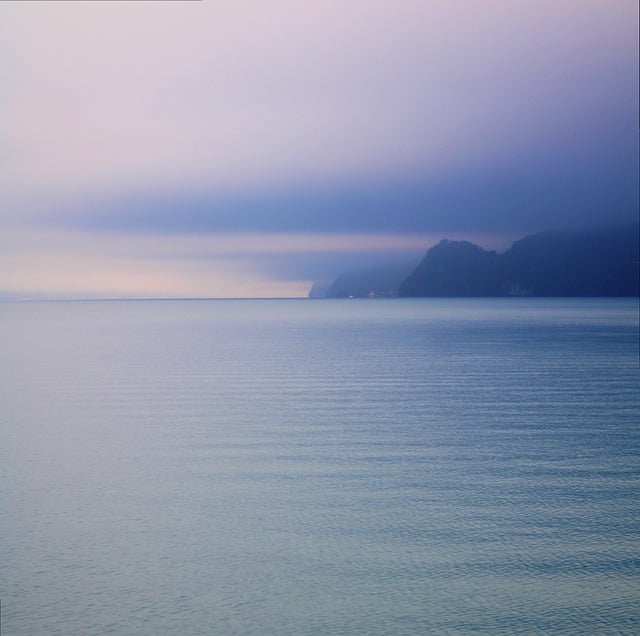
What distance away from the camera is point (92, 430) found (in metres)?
23.6

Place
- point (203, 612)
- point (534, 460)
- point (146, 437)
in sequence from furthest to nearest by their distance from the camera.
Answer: point (146, 437) → point (534, 460) → point (203, 612)

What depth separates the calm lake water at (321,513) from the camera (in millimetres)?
10094

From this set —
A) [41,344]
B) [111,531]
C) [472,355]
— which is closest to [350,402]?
[111,531]

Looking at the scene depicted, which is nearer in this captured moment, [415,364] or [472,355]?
[415,364]

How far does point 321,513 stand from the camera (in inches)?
560

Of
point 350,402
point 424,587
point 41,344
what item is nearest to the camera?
point 424,587

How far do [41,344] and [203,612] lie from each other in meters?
63.8

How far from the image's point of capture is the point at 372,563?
11.7m

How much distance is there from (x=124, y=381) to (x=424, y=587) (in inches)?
1152

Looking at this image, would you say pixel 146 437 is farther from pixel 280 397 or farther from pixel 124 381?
pixel 124 381

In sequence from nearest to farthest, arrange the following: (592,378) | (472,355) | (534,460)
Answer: (534,460) < (592,378) < (472,355)

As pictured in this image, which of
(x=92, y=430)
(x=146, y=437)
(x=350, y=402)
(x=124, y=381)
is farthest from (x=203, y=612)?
(x=124, y=381)

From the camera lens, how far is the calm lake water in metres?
10.1

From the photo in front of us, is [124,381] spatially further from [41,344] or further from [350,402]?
[41,344]
